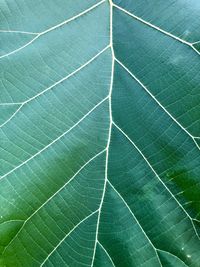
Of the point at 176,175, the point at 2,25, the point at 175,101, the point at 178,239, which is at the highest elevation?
the point at 2,25

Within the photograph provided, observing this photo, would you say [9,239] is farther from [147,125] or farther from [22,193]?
[147,125]

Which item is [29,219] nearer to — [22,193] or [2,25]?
[22,193]

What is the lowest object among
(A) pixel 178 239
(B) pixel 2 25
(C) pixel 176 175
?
(A) pixel 178 239

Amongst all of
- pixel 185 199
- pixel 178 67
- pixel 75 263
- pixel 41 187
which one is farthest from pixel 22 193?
pixel 178 67

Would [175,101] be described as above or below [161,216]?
above

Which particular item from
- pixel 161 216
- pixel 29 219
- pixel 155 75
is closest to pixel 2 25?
pixel 155 75

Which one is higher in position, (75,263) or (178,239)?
(75,263)
